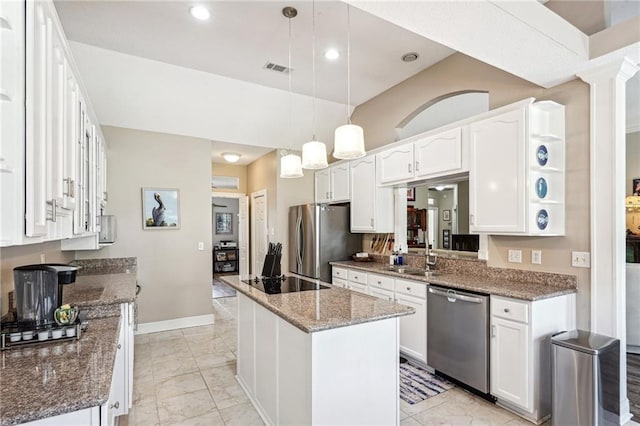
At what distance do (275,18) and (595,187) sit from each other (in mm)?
2949

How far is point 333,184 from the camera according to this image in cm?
520

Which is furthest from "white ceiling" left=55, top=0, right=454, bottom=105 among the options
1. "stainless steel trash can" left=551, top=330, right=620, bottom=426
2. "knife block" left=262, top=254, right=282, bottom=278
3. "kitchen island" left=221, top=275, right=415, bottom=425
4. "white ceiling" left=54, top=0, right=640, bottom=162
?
"stainless steel trash can" left=551, top=330, right=620, bottom=426

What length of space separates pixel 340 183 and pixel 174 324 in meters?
3.13

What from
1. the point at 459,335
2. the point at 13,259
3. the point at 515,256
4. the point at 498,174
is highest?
the point at 498,174

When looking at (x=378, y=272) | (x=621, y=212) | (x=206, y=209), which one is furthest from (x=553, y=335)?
(x=206, y=209)

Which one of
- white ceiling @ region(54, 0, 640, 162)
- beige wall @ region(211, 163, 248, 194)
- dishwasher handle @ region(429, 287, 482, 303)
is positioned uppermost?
white ceiling @ region(54, 0, 640, 162)

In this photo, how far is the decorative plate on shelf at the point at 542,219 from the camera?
272cm

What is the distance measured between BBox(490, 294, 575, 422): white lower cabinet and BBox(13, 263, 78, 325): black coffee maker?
2.89 metres

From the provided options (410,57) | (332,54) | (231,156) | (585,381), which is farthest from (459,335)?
(231,156)

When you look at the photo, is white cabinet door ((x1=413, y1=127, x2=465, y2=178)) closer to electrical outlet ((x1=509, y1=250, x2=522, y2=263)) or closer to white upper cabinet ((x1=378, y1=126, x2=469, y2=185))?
white upper cabinet ((x1=378, y1=126, x2=469, y2=185))

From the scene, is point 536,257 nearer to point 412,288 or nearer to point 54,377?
point 412,288

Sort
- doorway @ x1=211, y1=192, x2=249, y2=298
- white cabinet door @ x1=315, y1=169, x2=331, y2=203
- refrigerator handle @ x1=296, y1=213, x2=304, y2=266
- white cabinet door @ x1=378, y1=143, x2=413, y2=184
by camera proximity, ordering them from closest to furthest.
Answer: white cabinet door @ x1=378, y1=143, x2=413, y2=184 < refrigerator handle @ x1=296, y1=213, x2=304, y2=266 < white cabinet door @ x1=315, y1=169, x2=331, y2=203 < doorway @ x1=211, y1=192, x2=249, y2=298

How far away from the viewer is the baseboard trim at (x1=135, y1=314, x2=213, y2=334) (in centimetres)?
459

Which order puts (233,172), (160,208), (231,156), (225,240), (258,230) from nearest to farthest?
(160,208) < (231,156) < (258,230) < (233,172) < (225,240)
